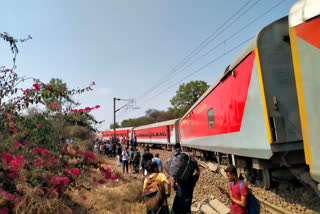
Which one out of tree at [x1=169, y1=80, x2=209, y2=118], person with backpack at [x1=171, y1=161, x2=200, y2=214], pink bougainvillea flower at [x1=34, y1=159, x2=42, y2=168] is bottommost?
person with backpack at [x1=171, y1=161, x2=200, y2=214]

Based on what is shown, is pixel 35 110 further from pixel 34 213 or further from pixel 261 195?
pixel 261 195

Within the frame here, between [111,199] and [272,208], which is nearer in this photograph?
[272,208]

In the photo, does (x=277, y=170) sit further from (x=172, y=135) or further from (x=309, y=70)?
(x=172, y=135)

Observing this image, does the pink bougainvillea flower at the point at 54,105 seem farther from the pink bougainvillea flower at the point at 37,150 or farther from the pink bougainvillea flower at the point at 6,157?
the pink bougainvillea flower at the point at 6,157

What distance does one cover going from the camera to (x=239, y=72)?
18.5 feet

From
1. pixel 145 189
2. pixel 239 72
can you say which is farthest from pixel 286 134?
pixel 145 189

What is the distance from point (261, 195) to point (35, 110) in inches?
238

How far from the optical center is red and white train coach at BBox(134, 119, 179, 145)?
905 inches

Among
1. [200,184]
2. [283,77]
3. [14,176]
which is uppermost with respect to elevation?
[283,77]

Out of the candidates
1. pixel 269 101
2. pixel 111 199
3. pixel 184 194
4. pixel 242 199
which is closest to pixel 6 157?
pixel 184 194

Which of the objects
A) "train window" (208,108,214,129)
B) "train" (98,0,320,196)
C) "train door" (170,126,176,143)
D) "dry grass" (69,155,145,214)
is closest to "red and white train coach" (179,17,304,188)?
"train" (98,0,320,196)

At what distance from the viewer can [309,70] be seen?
3.01 meters

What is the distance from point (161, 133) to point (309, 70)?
23.9 metres

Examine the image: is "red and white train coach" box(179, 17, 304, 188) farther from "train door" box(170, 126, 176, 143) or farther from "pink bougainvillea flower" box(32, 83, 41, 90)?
"train door" box(170, 126, 176, 143)
